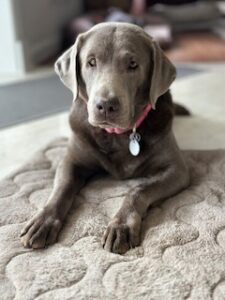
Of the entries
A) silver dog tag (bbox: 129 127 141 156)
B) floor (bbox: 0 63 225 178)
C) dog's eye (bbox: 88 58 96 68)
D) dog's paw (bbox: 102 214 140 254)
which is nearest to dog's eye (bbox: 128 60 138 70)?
dog's eye (bbox: 88 58 96 68)

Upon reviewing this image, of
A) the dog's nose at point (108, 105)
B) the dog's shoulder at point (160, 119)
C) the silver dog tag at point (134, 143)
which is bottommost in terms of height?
the silver dog tag at point (134, 143)

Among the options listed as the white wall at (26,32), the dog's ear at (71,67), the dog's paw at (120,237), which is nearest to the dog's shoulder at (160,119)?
the dog's ear at (71,67)

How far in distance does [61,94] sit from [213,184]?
4.53 feet

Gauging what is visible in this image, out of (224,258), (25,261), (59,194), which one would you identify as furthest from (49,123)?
(224,258)

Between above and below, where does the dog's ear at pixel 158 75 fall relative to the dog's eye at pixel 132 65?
below

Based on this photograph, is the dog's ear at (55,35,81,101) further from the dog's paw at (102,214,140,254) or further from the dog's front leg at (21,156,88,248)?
the dog's paw at (102,214,140,254)

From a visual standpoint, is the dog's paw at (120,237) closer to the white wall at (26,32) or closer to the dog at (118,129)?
the dog at (118,129)

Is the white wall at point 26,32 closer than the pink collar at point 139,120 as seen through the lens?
No

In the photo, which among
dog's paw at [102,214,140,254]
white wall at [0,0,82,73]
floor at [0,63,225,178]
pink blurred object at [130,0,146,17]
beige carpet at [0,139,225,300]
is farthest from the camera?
pink blurred object at [130,0,146,17]

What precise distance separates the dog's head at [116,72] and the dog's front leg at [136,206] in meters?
0.21

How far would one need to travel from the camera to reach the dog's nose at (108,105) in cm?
139

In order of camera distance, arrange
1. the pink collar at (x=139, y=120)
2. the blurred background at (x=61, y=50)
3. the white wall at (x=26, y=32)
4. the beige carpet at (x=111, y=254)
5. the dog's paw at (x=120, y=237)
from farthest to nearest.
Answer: the white wall at (x=26, y=32) < the blurred background at (x=61, y=50) < the pink collar at (x=139, y=120) < the dog's paw at (x=120, y=237) < the beige carpet at (x=111, y=254)

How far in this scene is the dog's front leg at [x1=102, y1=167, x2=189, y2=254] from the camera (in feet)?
4.37

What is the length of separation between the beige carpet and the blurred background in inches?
16.5
